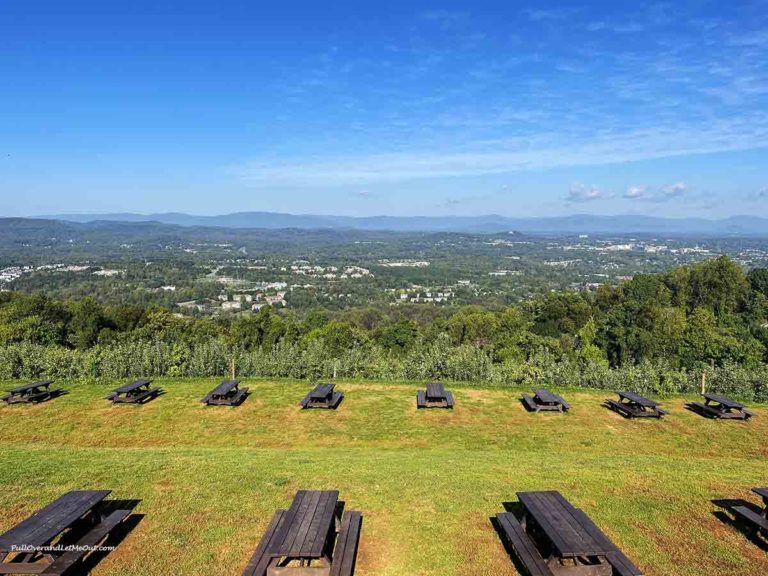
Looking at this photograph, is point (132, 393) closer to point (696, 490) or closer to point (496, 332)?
point (696, 490)

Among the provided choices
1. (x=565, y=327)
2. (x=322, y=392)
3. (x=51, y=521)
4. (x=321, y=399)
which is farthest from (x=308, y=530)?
(x=565, y=327)

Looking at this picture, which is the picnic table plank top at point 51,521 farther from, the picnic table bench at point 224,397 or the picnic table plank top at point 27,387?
the picnic table plank top at point 27,387

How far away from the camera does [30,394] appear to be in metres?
15.1

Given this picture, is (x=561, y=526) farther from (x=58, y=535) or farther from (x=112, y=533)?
(x=58, y=535)

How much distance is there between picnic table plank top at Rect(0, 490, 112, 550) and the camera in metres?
5.96

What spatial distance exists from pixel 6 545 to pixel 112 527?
1.34 m

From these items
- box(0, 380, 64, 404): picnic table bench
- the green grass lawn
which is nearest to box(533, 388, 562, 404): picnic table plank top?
the green grass lawn

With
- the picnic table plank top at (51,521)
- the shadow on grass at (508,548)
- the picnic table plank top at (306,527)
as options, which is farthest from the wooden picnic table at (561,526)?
the picnic table plank top at (51,521)

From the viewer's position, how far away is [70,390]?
16250mm

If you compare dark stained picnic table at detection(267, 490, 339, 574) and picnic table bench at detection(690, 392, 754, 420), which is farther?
picnic table bench at detection(690, 392, 754, 420)

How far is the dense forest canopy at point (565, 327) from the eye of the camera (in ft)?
110

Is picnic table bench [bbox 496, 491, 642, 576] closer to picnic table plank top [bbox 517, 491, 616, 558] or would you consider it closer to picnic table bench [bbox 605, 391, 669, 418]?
picnic table plank top [bbox 517, 491, 616, 558]

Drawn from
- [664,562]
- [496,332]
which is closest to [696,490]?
[664,562]

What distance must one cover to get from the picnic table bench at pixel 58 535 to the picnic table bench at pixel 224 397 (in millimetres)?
7171
